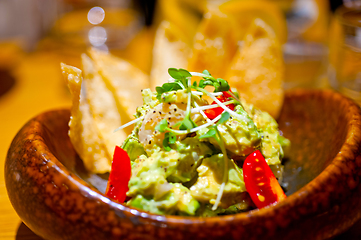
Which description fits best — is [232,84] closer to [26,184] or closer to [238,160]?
[238,160]

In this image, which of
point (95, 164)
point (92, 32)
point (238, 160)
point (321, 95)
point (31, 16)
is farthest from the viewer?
point (31, 16)

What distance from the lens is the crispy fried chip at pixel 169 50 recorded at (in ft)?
6.80

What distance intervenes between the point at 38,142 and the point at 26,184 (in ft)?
0.51

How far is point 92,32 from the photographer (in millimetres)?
3570

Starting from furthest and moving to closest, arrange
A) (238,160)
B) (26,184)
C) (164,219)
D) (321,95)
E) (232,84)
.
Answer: (232,84)
(321,95)
(238,160)
(26,184)
(164,219)

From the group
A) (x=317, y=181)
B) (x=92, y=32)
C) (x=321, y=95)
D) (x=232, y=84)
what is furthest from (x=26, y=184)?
(x=92, y=32)

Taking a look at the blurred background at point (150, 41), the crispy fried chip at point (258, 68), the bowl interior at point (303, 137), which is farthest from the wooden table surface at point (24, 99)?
the crispy fried chip at point (258, 68)

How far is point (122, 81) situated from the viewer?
67.5 inches

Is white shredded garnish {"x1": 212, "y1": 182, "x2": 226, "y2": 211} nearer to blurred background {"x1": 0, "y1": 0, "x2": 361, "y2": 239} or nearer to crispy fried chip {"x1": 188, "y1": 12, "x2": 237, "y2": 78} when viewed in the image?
blurred background {"x1": 0, "y1": 0, "x2": 361, "y2": 239}

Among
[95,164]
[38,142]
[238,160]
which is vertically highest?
[38,142]

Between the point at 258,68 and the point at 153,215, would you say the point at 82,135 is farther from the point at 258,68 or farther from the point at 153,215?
the point at 258,68

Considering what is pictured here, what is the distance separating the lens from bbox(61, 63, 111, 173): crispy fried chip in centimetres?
126

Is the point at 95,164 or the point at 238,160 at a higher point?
the point at 238,160

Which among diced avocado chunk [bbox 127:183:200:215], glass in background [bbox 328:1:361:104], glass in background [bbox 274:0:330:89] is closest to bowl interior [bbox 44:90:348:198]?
diced avocado chunk [bbox 127:183:200:215]
